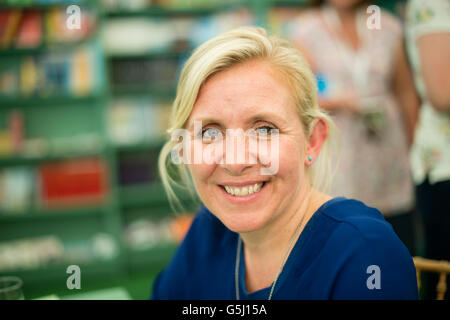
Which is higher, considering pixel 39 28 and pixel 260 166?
pixel 39 28

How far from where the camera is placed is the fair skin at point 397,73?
1.89 m

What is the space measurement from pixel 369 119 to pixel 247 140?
3.86 feet

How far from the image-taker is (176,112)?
102cm

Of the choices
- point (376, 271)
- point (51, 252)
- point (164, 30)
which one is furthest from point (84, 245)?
point (376, 271)

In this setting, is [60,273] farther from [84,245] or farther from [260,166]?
[260,166]

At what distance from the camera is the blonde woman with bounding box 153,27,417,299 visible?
848mm

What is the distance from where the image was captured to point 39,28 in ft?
10.6

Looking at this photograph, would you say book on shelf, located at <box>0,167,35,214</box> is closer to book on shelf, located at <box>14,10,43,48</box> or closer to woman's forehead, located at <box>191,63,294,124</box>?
book on shelf, located at <box>14,10,43,48</box>

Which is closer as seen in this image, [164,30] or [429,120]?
[429,120]

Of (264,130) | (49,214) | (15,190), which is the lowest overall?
(49,214)

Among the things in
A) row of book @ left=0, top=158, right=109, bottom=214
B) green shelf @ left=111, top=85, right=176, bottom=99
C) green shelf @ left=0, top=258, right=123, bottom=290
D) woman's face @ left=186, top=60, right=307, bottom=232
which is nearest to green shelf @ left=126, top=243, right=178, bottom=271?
green shelf @ left=0, top=258, right=123, bottom=290

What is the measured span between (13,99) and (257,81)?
2907mm
